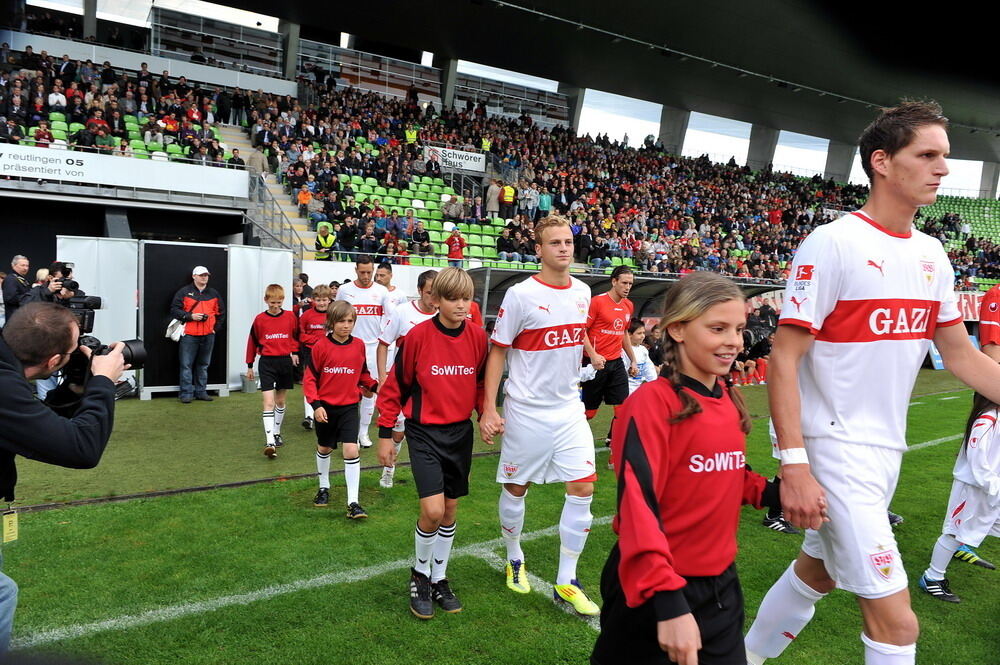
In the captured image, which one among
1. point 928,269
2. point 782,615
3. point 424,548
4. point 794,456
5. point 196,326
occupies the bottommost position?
point 196,326

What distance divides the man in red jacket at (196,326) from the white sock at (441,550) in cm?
806

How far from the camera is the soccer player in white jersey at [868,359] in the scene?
7.73 feet

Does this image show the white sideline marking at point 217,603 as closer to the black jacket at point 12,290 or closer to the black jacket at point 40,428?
the black jacket at point 40,428

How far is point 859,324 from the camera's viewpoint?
244cm

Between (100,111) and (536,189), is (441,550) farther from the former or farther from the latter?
(536,189)

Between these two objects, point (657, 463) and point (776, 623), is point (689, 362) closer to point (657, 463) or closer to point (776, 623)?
point (657, 463)

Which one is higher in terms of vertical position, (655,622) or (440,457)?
(655,622)

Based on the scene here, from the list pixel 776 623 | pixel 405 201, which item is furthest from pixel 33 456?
pixel 405 201

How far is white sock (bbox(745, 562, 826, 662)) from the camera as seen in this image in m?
2.70

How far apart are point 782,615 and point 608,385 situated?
4924 mm

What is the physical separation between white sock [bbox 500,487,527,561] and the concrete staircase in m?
12.2

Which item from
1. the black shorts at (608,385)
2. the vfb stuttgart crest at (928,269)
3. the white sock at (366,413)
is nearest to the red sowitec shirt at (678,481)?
the vfb stuttgart crest at (928,269)

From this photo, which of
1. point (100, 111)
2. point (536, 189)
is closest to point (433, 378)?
point (100, 111)

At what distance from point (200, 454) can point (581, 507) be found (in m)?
5.26
